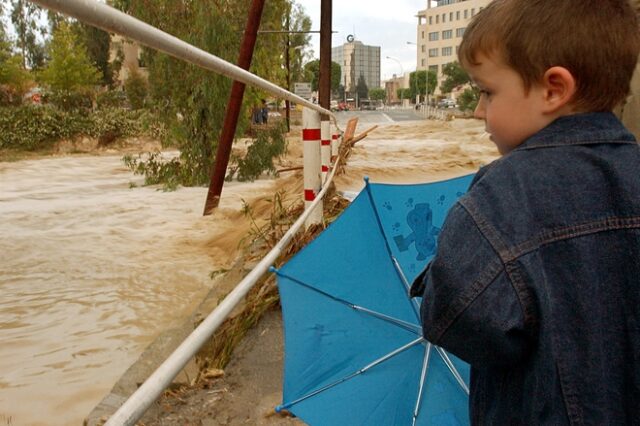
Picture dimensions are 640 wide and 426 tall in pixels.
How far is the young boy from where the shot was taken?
2.68ft

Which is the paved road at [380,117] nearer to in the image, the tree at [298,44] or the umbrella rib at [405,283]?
the tree at [298,44]

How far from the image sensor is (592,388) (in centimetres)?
84

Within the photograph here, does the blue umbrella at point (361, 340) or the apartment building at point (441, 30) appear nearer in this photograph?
the blue umbrella at point (361, 340)

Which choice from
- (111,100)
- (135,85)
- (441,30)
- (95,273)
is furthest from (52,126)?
(441,30)

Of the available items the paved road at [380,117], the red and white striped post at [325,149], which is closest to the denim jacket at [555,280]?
the red and white striped post at [325,149]

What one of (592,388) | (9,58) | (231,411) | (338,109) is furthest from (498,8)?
(338,109)

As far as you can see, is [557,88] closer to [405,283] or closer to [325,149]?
[405,283]

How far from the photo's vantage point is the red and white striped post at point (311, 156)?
3580mm

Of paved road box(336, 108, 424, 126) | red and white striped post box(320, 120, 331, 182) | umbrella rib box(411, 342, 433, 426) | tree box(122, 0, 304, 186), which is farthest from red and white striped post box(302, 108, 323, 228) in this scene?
paved road box(336, 108, 424, 126)

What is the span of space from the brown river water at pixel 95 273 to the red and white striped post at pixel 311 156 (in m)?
1.26

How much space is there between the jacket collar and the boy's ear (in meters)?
0.02

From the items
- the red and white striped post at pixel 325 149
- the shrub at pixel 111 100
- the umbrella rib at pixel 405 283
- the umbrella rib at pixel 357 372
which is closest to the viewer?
the umbrella rib at pixel 357 372

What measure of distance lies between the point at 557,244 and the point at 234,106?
A: 6.56 metres

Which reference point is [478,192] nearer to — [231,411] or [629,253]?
[629,253]
